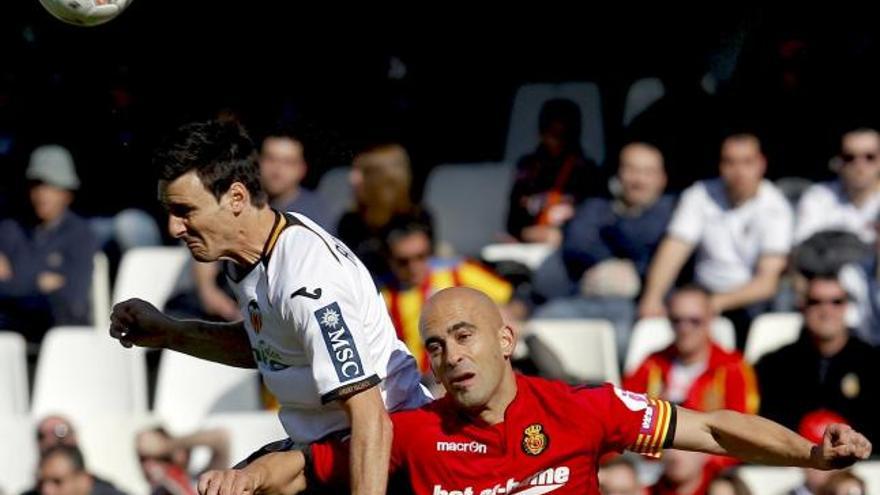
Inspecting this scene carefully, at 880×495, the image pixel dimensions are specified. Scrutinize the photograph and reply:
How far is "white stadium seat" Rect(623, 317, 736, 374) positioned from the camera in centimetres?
1080

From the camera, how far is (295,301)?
6.70 metres

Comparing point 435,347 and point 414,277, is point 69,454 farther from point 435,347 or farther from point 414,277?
point 435,347

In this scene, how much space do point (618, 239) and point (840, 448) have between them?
16.0ft

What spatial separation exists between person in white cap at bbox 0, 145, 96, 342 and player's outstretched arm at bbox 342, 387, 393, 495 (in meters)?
5.63

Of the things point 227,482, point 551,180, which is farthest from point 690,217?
point 227,482

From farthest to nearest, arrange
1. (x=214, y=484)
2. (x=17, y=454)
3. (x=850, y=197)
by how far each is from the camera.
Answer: (x=17, y=454), (x=850, y=197), (x=214, y=484)

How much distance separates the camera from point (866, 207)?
436 inches

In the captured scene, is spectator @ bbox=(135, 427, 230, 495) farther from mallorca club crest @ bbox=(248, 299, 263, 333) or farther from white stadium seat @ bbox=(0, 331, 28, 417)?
mallorca club crest @ bbox=(248, 299, 263, 333)

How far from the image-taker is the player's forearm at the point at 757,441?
6.86 metres

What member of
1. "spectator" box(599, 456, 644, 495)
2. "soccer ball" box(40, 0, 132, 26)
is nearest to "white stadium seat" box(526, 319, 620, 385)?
"spectator" box(599, 456, 644, 495)

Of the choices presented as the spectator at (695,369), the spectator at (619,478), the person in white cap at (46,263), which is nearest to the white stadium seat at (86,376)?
the person in white cap at (46,263)

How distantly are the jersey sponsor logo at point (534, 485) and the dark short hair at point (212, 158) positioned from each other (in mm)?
1091

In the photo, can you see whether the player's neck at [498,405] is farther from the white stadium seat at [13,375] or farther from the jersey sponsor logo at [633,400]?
the white stadium seat at [13,375]

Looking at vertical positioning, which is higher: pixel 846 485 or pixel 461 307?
pixel 461 307
